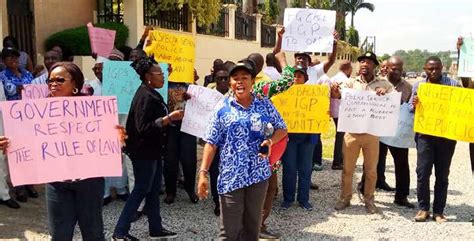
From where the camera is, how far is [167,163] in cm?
623

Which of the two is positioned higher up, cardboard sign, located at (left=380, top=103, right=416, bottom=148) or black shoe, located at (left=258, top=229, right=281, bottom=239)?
cardboard sign, located at (left=380, top=103, right=416, bottom=148)

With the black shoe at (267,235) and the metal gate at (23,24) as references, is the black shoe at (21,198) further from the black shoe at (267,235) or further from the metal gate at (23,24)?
the metal gate at (23,24)

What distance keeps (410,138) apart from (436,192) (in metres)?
0.85

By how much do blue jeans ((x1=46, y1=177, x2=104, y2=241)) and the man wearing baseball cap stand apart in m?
3.47

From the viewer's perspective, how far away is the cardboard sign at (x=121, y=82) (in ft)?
17.7

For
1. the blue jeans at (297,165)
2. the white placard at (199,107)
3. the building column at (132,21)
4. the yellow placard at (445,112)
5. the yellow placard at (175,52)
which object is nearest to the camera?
the yellow placard at (445,112)

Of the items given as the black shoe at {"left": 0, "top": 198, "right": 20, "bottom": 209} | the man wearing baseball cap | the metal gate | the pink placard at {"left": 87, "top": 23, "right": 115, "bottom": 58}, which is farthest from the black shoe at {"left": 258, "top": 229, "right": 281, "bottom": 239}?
the metal gate

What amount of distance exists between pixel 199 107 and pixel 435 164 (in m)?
2.77

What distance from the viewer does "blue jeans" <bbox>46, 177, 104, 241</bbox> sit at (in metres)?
3.30

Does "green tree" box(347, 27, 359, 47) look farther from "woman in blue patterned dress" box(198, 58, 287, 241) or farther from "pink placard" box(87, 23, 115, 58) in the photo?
"woman in blue patterned dress" box(198, 58, 287, 241)

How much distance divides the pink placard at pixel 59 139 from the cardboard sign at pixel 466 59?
4.10 metres

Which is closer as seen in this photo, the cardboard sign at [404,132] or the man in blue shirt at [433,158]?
the man in blue shirt at [433,158]

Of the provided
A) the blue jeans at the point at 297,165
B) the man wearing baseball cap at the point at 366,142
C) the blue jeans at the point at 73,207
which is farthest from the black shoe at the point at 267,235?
the blue jeans at the point at 73,207

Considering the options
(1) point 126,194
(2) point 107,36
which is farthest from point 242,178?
(2) point 107,36
